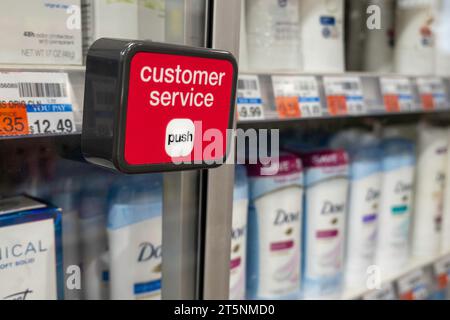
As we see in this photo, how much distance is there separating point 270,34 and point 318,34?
0.39ft

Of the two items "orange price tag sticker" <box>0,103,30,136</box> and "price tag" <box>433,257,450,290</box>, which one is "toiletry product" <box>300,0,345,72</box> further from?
"price tag" <box>433,257,450,290</box>

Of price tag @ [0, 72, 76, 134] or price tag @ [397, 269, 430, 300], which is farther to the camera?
price tag @ [397, 269, 430, 300]

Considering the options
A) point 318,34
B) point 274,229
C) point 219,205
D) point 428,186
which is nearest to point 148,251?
point 219,205

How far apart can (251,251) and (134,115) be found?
0.57m

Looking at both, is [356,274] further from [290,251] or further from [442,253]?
[442,253]

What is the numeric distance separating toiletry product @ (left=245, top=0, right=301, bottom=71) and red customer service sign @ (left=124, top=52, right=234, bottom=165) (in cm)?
38

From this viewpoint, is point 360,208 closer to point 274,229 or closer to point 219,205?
point 274,229

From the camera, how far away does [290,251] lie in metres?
1.00

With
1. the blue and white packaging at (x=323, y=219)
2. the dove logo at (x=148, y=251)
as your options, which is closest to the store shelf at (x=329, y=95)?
the blue and white packaging at (x=323, y=219)

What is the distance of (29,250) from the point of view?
66 centimetres

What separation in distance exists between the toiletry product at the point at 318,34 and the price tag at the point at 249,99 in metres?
0.20

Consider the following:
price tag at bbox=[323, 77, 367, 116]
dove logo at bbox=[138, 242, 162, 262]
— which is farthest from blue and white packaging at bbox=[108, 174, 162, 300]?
price tag at bbox=[323, 77, 367, 116]

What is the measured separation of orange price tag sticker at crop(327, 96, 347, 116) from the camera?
3.07ft

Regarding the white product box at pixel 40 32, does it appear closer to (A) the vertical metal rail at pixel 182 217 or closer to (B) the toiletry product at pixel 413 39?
(A) the vertical metal rail at pixel 182 217
